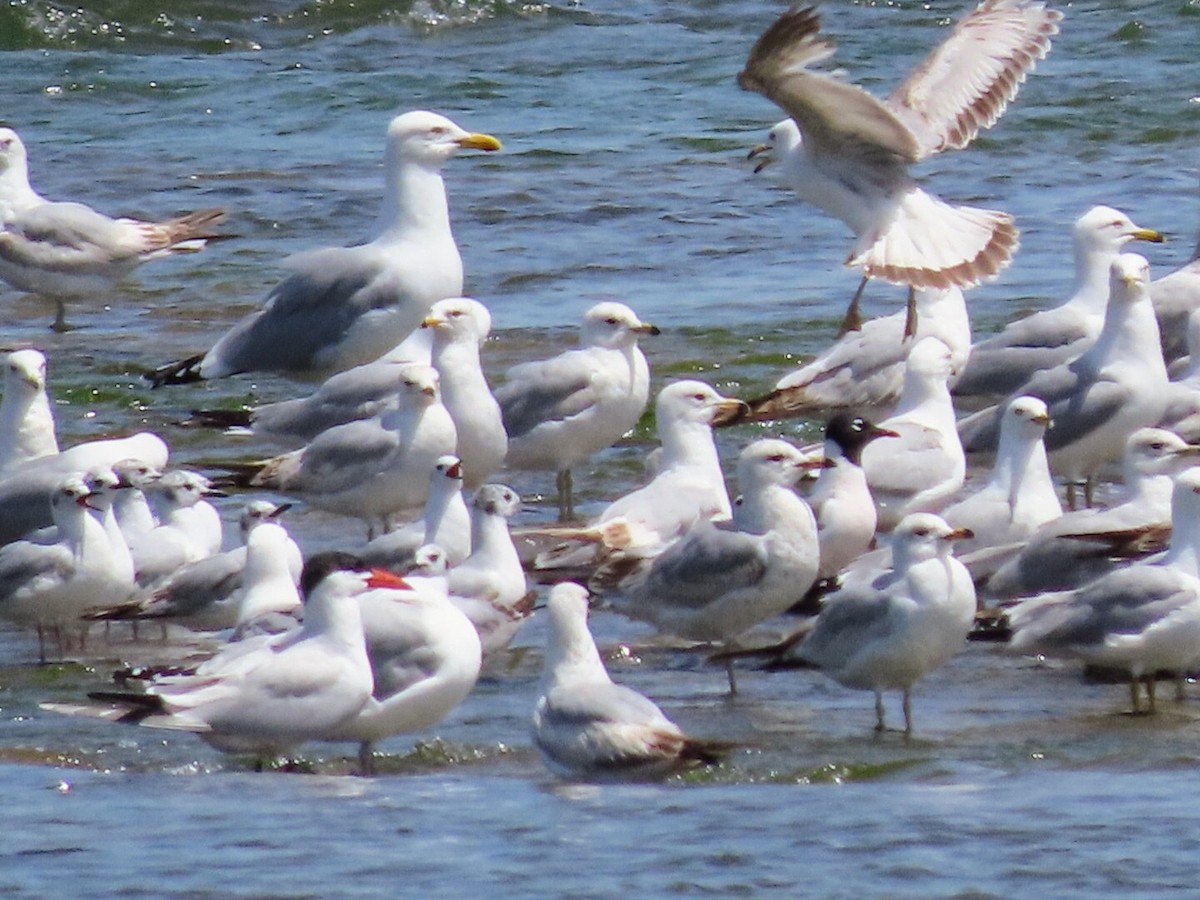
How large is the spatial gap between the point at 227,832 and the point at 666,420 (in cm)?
374

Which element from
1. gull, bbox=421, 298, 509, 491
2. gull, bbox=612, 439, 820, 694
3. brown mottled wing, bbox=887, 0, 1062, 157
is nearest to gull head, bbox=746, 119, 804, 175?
brown mottled wing, bbox=887, 0, 1062, 157

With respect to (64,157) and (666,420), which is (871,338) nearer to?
(666,420)

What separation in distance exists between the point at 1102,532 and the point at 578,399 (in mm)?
2820

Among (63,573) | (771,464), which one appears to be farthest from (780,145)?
(63,573)

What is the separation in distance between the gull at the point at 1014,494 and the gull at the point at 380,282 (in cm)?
310

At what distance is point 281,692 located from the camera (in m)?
7.55

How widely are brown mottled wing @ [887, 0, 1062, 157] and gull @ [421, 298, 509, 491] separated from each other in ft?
8.19

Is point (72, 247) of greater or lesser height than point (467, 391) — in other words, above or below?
below

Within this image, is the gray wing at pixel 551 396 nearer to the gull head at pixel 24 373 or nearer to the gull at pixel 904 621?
the gull head at pixel 24 373

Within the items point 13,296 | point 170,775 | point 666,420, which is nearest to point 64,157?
point 13,296

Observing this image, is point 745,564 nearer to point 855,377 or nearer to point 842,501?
point 842,501

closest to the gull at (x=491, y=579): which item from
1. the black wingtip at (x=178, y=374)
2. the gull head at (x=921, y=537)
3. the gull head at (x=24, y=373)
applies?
the gull head at (x=921, y=537)

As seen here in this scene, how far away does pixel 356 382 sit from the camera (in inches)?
437

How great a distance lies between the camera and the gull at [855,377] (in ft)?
39.0
